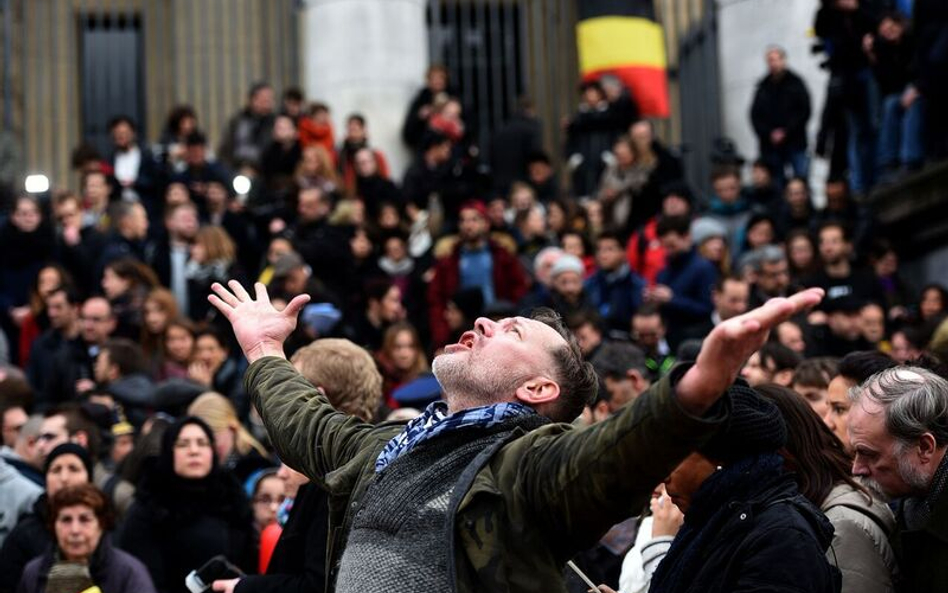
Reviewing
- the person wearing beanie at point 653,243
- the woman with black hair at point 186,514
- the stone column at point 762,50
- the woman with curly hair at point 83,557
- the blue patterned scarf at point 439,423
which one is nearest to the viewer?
the blue patterned scarf at point 439,423

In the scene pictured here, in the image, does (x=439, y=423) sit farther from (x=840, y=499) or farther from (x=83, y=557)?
(x=83, y=557)

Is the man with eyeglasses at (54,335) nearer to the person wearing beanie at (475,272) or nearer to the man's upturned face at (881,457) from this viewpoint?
the person wearing beanie at (475,272)

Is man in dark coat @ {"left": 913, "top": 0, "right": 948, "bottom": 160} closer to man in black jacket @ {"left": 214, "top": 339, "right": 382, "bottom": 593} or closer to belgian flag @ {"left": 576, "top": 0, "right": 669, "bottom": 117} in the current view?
belgian flag @ {"left": 576, "top": 0, "right": 669, "bottom": 117}

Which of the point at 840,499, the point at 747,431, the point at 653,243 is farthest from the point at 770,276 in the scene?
the point at 747,431

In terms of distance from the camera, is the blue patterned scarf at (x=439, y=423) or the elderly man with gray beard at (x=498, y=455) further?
the blue patterned scarf at (x=439, y=423)

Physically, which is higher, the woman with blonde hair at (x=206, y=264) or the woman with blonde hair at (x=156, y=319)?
the woman with blonde hair at (x=206, y=264)

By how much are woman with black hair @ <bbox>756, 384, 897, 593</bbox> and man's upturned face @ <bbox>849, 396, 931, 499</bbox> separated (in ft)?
0.31

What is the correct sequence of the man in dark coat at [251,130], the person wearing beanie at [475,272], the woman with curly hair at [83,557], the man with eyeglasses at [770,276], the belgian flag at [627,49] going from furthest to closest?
the belgian flag at [627,49], the man in dark coat at [251,130], the person wearing beanie at [475,272], the man with eyeglasses at [770,276], the woman with curly hair at [83,557]

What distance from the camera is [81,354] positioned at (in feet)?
39.1

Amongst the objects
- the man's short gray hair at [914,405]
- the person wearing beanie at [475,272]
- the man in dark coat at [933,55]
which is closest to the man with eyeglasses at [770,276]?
the man in dark coat at [933,55]

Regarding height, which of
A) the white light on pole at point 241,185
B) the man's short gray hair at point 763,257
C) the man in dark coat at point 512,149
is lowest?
the man's short gray hair at point 763,257

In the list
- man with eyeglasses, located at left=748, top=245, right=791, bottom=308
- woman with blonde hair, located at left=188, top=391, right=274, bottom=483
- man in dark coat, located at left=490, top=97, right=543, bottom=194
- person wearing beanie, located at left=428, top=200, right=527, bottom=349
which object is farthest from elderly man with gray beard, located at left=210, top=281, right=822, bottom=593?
man in dark coat, located at left=490, top=97, right=543, bottom=194

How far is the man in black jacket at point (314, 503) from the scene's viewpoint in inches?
214

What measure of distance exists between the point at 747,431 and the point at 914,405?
2.64 ft
